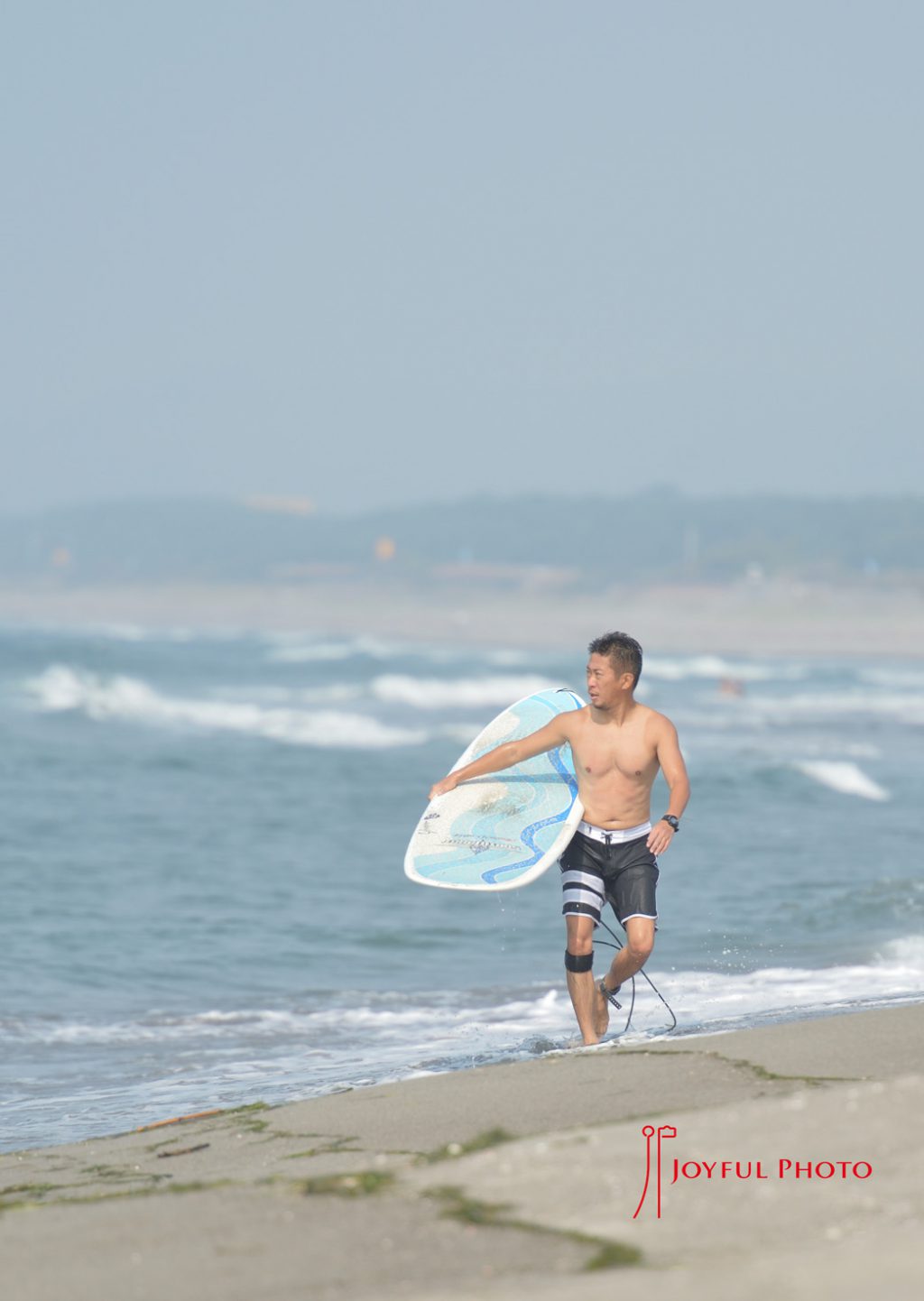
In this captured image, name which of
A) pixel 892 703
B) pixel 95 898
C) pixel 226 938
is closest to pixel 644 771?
pixel 226 938

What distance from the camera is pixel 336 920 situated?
1122 centimetres

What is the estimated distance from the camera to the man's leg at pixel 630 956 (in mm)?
5930

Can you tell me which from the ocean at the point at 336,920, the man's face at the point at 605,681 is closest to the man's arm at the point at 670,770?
the man's face at the point at 605,681

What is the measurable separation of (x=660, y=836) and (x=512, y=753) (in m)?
0.80

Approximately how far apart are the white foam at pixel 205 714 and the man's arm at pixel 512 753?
62.5 ft

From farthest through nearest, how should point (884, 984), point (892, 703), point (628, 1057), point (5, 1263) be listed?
point (892, 703), point (884, 984), point (628, 1057), point (5, 1263)

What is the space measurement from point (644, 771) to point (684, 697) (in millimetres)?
33536

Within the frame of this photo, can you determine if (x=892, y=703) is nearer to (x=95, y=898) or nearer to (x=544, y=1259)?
(x=95, y=898)

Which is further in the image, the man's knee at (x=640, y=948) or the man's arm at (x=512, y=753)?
the man's arm at (x=512, y=753)

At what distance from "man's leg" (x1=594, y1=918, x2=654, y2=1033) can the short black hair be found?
3.00ft

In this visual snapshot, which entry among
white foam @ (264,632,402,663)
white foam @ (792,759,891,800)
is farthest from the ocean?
white foam @ (264,632,402,663)

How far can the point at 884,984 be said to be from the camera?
7980 millimetres

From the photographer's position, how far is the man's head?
19.2 feet

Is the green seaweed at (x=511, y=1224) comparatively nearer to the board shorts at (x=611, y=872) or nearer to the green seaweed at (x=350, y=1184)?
the green seaweed at (x=350, y=1184)
